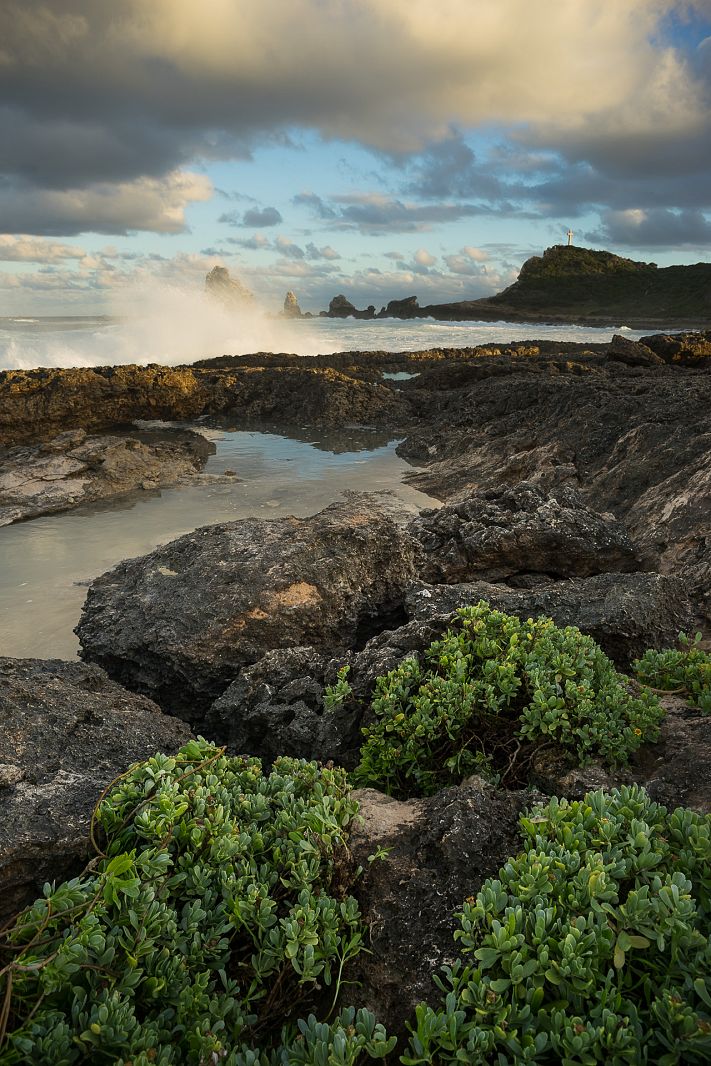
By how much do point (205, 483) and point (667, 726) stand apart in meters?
8.82

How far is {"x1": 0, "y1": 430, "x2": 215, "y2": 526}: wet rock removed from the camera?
31.1 ft

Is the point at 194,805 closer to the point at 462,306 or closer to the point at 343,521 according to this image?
the point at 343,521

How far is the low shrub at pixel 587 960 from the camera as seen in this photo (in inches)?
54.7

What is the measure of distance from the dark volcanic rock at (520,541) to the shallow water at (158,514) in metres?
3.03

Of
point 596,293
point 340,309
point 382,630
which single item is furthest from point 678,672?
point 340,309

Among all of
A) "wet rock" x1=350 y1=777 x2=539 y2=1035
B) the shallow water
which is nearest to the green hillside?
the shallow water

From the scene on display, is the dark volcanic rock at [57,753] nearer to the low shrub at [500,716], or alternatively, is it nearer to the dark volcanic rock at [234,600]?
the dark volcanic rock at [234,600]

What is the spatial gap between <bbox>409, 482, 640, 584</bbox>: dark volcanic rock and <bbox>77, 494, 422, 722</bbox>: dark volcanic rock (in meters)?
0.34

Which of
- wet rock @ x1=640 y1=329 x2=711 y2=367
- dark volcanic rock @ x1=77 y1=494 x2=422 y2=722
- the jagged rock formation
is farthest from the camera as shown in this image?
the jagged rock formation

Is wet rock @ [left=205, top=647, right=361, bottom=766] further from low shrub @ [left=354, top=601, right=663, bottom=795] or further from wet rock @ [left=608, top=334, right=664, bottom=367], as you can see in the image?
wet rock @ [left=608, top=334, right=664, bottom=367]

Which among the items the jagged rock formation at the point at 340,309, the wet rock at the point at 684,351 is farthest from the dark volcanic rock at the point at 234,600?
the jagged rock formation at the point at 340,309

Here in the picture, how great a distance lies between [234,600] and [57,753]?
5.60 feet

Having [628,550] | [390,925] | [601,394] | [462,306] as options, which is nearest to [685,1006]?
[390,925]

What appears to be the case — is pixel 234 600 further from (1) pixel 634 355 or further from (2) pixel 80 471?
(1) pixel 634 355
